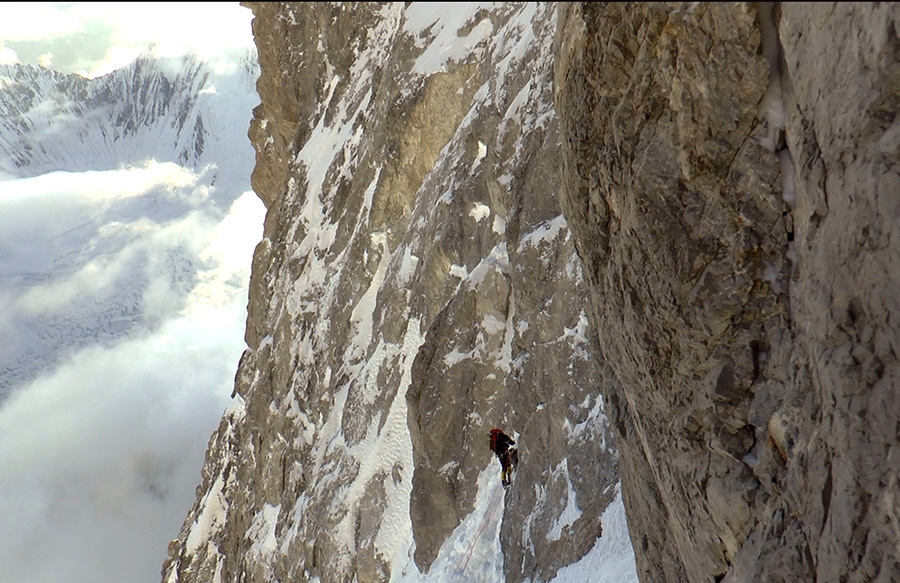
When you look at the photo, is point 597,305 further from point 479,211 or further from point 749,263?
point 479,211

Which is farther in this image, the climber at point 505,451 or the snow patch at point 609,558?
the climber at point 505,451

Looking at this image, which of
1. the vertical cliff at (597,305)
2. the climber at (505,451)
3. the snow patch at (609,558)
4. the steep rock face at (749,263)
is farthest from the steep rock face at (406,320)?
the steep rock face at (749,263)

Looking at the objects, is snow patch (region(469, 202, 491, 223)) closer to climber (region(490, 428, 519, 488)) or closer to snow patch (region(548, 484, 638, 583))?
climber (region(490, 428, 519, 488))

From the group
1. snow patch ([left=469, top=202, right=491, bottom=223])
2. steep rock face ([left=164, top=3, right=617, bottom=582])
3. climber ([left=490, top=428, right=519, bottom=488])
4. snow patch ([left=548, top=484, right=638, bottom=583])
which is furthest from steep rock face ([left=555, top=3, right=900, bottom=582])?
snow patch ([left=469, top=202, right=491, bottom=223])

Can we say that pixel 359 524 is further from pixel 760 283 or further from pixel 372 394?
pixel 760 283

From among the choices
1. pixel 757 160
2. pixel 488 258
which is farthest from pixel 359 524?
pixel 757 160

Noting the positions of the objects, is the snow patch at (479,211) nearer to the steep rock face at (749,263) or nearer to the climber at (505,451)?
the climber at (505,451)
